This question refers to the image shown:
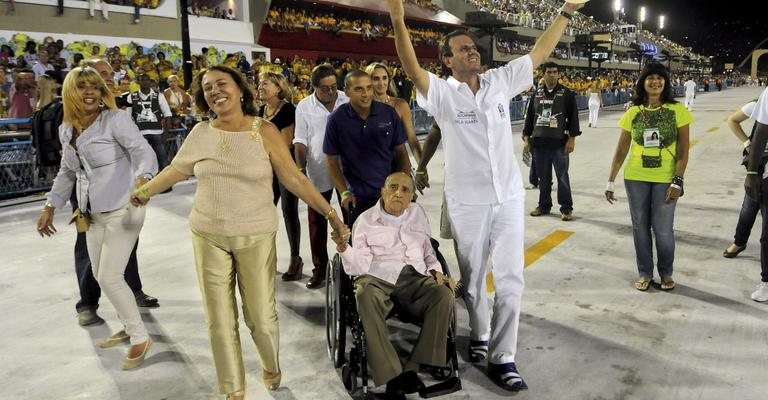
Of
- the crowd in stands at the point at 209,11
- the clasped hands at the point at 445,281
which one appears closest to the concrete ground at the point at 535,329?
the clasped hands at the point at 445,281

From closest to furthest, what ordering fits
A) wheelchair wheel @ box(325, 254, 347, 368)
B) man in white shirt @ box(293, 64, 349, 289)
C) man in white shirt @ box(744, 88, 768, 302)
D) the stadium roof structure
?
wheelchair wheel @ box(325, 254, 347, 368) → man in white shirt @ box(744, 88, 768, 302) → man in white shirt @ box(293, 64, 349, 289) → the stadium roof structure

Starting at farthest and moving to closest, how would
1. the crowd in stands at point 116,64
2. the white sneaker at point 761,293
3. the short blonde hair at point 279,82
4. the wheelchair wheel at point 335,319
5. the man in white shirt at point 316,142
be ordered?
1. the crowd in stands at point 116,64
2. the short blonde hair at point 279,82
3. the man in white shirt at point 316,142
4. the white sneaker at point 761,293
5. the wheelchair wheel at point 335,319

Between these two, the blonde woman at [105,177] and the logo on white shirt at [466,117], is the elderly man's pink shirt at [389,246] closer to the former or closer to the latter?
the logo on white shirt at [466,117]

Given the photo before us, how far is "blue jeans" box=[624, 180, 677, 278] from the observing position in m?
4.38

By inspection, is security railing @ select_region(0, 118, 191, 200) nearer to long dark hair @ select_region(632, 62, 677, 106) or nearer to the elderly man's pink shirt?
the elderly man's pink shirt

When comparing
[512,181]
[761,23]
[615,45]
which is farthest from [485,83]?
[761,23]

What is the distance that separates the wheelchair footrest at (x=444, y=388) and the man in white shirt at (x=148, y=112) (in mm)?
7012

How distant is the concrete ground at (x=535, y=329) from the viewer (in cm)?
313

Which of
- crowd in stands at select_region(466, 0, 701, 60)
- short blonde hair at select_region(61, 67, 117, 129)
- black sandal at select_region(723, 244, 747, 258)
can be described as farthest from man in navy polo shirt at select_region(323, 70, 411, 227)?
crowd in stands at select_region(466, 0, 701, 60)

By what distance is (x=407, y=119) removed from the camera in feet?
16.5

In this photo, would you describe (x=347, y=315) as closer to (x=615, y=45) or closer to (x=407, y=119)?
(x=407, y=119)

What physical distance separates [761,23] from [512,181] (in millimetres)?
147918

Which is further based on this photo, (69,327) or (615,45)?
(615,45)

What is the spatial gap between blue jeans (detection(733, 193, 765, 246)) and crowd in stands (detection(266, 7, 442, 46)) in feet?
67.2
